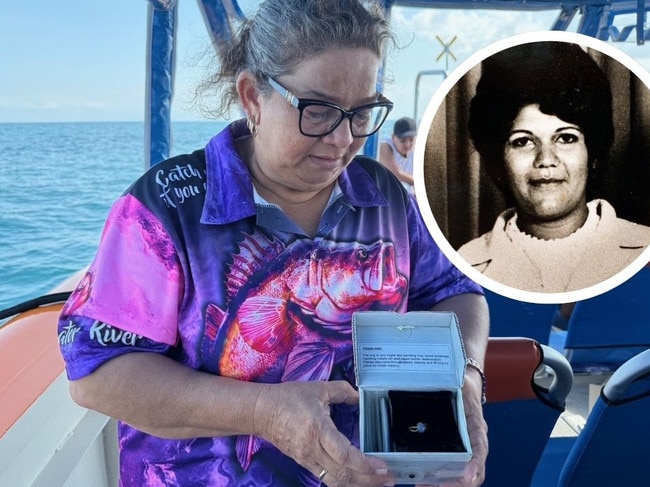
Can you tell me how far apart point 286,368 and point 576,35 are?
0.57m

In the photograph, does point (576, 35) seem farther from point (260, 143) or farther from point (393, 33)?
point (260, 143)

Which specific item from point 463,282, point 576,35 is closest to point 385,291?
point 463,282

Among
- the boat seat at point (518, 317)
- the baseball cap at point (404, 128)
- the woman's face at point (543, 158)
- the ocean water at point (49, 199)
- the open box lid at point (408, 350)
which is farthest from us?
the ocean water at point (49, 199)

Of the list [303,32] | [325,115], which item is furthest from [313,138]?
[303,32]

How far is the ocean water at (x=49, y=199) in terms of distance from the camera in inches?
327

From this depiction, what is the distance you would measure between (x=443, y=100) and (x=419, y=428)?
0.38 m

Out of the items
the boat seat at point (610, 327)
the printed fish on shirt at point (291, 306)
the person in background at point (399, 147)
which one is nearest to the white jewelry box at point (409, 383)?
the printed fish on shirt at point (291, 306)

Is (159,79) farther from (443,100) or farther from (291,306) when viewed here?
(443,100)

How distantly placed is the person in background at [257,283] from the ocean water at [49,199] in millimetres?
177

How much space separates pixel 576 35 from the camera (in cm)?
67

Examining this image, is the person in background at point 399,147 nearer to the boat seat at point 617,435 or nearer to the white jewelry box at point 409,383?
the boat seat at point 617,435

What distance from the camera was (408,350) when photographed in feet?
2.73

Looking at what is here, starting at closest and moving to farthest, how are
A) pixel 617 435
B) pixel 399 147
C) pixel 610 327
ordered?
pixel 617 435, pixel 610 327, pixel 399 147

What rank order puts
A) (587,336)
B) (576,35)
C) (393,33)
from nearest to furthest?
1. (576,35)
2. (393,33)
3. (587,336)
